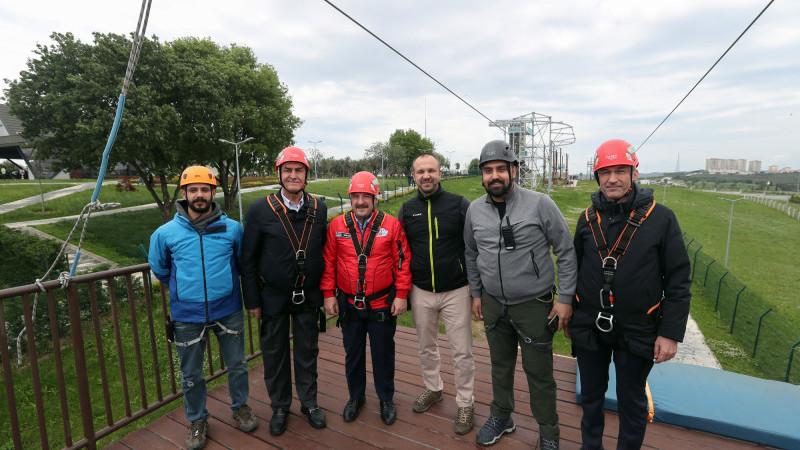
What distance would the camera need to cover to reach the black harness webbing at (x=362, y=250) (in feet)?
10.3

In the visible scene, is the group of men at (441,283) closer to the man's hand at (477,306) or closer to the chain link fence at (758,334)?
the man's hand at (477,306)

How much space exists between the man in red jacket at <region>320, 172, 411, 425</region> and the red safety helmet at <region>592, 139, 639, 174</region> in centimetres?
162

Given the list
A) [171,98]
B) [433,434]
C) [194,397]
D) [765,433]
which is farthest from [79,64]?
[765,433]

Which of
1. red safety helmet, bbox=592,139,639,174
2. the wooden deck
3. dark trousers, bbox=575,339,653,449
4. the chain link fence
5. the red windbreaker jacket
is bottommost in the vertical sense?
the chain link fence

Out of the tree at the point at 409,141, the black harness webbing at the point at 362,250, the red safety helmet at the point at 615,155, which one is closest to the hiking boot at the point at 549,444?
the black harness webbing at the point at 362,250

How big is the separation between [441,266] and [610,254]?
1.29m

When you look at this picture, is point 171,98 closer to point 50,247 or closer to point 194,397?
point 50,247

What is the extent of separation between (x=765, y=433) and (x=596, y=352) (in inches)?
68.6

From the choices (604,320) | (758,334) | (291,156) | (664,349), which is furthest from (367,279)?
(758,334)

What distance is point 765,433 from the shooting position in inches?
117

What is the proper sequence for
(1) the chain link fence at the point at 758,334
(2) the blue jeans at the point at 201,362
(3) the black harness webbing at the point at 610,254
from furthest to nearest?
(1) the chain link fence at the point at 758,334 < (2) the blue jeans at the point at 201,362 < (3) the black harness webbing at the point at 610,254

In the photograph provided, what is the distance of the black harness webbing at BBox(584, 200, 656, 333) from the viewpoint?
95.2 inches

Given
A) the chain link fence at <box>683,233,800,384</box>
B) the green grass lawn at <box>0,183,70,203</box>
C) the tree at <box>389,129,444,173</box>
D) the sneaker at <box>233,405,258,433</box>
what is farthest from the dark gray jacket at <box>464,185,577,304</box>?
the tree at <box>389,129,444,173</box>

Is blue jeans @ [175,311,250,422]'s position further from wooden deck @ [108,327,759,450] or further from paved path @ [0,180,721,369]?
paved path @ [0,180,721,369]
